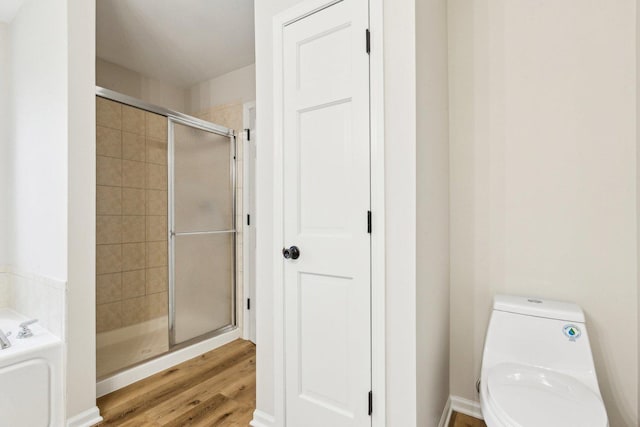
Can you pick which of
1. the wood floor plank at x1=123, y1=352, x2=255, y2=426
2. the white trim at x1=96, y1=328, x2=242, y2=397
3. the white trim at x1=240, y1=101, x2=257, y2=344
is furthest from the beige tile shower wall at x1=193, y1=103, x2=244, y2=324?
the wood floor plank at x1=123, y1=352, x2=255, y2=426

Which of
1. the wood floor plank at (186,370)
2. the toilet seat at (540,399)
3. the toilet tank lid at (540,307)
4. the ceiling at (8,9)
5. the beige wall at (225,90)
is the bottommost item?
the wood floor plank at (186,370)

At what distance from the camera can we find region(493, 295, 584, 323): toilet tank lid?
4.64 feet

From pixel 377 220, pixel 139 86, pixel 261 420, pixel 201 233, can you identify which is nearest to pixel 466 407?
pixel 261 420

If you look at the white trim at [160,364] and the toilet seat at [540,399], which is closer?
the toilet seat at [540,399]

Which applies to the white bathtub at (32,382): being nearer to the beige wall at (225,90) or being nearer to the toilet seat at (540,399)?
the toilet seat at (540,399)

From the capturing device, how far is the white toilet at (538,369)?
1.12 meters

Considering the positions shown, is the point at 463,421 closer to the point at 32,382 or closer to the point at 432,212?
the point at 432,212

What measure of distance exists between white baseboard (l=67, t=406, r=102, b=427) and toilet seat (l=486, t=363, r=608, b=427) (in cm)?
206

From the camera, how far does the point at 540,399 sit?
1203 millimetres

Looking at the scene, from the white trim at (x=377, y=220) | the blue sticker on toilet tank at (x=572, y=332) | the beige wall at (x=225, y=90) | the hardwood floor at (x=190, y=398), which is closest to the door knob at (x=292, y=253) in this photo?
the white trim at (x=377, y=220)

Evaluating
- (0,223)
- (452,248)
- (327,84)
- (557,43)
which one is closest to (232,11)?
(327,84)

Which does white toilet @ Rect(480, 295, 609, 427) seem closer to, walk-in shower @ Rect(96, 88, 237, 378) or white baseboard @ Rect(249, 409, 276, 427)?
white baseboard @ Rect(249, 409, 276, 427)

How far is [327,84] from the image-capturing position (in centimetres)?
142

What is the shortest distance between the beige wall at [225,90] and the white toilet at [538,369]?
2642mm
